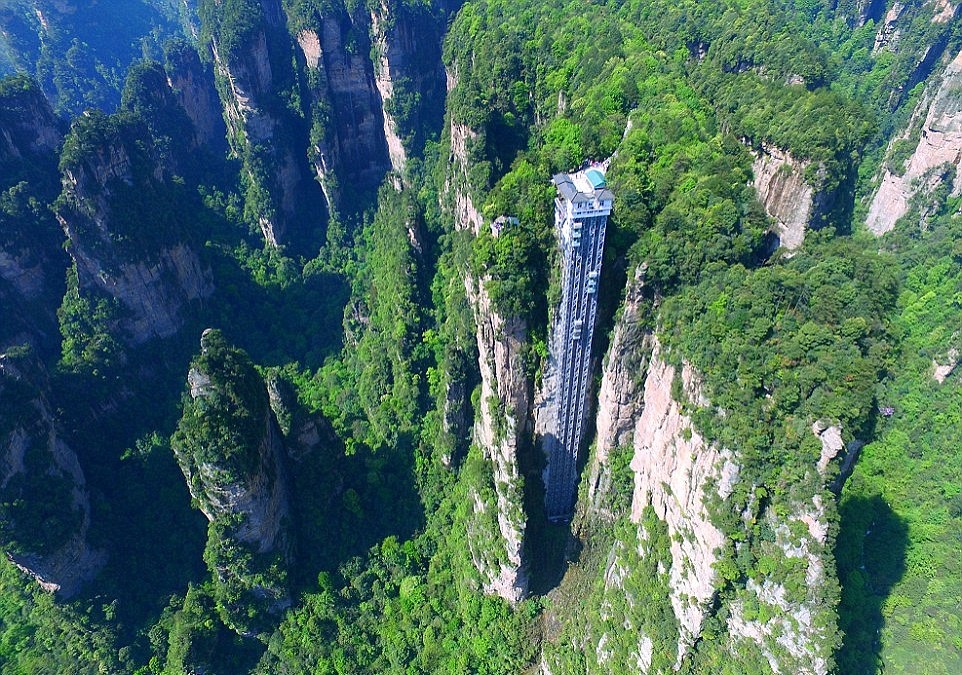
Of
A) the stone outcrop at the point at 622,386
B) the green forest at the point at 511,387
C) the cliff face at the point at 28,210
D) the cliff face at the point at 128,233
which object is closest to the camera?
Answer: the green forest at the point at 511,387

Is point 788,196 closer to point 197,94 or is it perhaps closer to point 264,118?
point 264,118

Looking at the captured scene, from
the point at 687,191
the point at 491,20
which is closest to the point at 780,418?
the point at 687,191

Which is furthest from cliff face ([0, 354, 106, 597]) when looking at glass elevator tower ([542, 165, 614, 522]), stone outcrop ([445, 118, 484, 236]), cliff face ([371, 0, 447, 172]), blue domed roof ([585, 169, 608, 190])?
cliff face ([371, 0, 447, 172])

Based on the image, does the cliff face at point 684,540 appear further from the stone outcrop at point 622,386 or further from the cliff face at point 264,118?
the cliff face at point 264,118

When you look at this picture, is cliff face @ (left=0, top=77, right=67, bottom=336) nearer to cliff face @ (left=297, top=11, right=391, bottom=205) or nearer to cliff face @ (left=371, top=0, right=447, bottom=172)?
cliff face @ (left=297, top=11, right=391, bottom=205)

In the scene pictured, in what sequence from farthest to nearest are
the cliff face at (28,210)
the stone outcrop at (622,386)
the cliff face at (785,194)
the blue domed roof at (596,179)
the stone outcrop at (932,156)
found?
the stone outcrop at (932,156) → the cliff face at (28,210) → the cliff face at (785,194) → the stone outcrop at (622,386) → the blue domed roof at (596,179)

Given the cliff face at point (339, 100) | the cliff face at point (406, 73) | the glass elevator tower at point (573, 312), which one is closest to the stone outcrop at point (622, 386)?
the glass elevator tower at point (573, 312)

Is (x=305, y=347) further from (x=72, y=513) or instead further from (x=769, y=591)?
(x=769, y=591)
